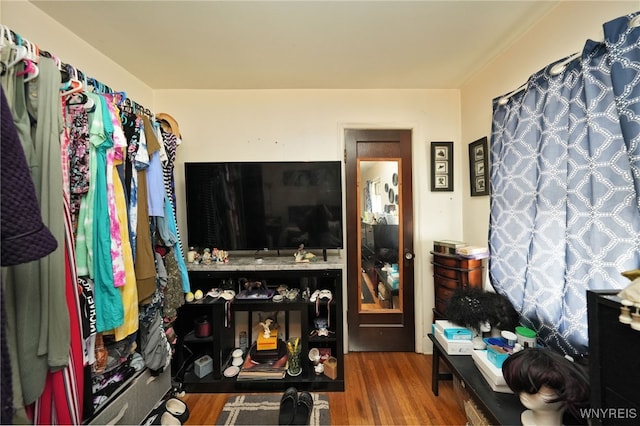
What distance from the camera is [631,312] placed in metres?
0.62

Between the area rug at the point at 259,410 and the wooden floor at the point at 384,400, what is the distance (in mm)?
49

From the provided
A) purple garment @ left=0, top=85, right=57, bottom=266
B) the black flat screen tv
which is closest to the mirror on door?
the black flat screen tv

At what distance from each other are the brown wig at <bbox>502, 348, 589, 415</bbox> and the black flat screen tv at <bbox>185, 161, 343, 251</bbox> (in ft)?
3.56

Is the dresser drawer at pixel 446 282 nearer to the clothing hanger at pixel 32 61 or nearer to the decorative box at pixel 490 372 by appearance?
the decorative box at pixel 490 372

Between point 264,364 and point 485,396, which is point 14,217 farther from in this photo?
point 485,396

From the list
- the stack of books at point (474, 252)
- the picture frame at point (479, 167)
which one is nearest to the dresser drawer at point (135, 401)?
the stack of books at point (474, 252)

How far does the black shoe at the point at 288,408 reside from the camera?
129cm

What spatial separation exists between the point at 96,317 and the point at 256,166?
3.83 ft

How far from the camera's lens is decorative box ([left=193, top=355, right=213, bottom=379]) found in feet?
5.32

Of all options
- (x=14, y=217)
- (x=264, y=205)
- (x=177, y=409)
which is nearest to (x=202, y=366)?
(x=177, y=409)

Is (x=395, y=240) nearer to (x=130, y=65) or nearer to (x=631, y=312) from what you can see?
(x=631, y=312)

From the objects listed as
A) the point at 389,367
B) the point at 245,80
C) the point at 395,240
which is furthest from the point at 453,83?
the point at 389,367

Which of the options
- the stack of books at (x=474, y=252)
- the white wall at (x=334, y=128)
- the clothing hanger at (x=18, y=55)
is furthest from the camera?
the white wall at (x=334, y=128)

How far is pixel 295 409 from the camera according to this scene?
1.33m
